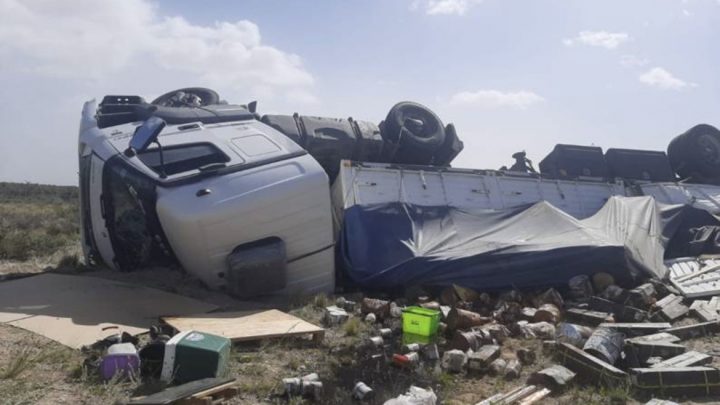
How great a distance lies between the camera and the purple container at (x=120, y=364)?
155 inches

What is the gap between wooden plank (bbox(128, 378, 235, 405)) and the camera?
130 inches

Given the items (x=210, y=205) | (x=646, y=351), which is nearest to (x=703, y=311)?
(x=646, y=351)

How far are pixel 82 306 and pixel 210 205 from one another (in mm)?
1491

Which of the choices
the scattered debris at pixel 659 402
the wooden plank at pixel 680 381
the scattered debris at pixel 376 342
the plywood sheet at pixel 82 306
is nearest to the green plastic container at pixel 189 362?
the plywood sheet at pixel 82 306

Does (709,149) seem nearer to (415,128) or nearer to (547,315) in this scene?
(415,128)

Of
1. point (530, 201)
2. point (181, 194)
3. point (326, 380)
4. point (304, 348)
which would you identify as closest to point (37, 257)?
point (181, 194)

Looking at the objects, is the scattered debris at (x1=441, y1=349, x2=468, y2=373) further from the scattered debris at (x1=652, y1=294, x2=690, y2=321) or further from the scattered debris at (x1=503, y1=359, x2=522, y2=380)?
the scattered debris at (x1=652, y1=294, x2=690, y2=321)

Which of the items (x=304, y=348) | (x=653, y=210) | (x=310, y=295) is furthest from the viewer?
(x=653, y=210)

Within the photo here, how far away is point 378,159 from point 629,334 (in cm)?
484

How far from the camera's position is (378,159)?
9.39 m

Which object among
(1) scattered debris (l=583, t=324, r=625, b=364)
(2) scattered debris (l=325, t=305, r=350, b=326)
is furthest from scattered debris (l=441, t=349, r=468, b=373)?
(2) scattered debris (l=325, t=305, r=350, b=326)

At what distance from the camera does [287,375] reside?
14.3 feet

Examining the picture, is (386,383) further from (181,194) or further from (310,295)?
(181,194)

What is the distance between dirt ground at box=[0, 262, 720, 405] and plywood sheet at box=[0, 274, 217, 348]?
0.85 ft
